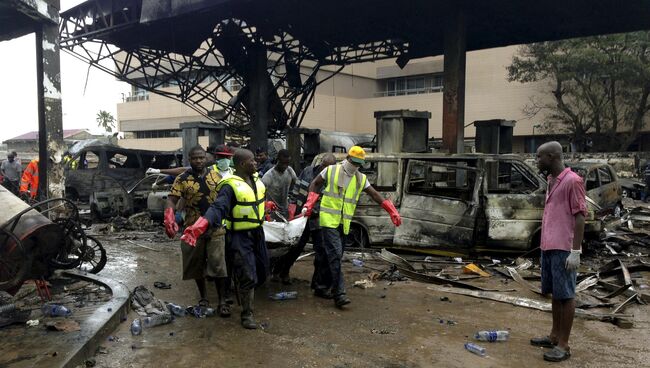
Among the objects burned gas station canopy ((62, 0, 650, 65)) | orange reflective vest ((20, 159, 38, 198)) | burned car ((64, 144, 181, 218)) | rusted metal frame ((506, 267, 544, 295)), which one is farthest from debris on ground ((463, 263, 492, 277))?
orange reflective vest ((20, 159, 38, 198))

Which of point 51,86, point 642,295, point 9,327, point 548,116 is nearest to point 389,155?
point 642,295

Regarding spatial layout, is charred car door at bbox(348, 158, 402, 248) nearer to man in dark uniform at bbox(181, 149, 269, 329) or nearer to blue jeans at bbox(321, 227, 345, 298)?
blue jeans at bbox(321, 227, 345, 298)

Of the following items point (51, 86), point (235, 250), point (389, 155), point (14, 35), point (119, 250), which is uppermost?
point (14, 35)

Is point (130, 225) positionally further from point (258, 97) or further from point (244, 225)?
point (258, 97)

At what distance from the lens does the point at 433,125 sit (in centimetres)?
3556

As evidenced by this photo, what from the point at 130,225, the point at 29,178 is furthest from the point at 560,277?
the point at 29,178

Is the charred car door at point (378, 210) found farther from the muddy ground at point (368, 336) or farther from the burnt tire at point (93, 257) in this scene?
the burnt tire at point (93, 257)

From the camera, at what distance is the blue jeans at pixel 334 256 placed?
5.36m

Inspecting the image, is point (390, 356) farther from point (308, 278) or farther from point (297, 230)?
point (308, 278)

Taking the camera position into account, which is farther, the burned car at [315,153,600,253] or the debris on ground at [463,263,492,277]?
the burned car at [315,153,600,253]

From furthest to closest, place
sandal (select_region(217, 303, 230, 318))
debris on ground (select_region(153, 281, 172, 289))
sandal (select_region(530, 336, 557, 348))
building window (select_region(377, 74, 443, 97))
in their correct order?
building window (select_region(377, 74, 443, 97)) → debris on ground (select_region(153, 281, 172, 289)) → sandal (select_region(217, 303, 230, 318)) → sandal (select_region(530, 336, 557, 348))

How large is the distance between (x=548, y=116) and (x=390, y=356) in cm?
2963

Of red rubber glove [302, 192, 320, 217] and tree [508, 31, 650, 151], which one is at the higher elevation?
tree [508, 31, 650, 151]

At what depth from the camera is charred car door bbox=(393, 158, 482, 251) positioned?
743cm
